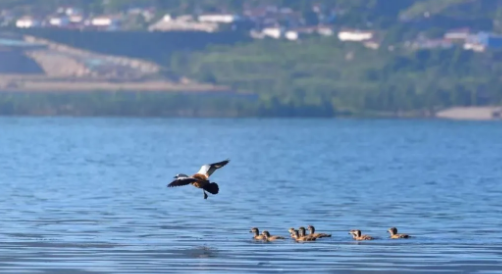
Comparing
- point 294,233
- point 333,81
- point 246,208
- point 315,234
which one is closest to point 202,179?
point 315,234

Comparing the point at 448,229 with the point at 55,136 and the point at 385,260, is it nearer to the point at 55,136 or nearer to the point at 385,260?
the point at 385,260

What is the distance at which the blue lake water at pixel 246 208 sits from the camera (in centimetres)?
3138

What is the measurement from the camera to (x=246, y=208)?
45.4m

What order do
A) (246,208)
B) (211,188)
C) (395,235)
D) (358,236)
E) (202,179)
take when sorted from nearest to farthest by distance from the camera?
(202,179) → (211,188) → (358,236) → (395,235) → (246,208)

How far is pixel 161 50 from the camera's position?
19612 cm

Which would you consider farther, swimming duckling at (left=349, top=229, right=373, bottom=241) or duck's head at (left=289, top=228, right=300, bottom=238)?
duck's head at (left=289, top=228, right=300, bottom=238)

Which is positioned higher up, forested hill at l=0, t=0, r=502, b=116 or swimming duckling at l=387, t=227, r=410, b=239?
forested hill at l=0, t=0, r=502, b=116

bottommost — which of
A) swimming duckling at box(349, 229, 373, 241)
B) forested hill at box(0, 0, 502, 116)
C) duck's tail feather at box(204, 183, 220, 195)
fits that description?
duck's tail feather at box(204, 183, 220, 195)

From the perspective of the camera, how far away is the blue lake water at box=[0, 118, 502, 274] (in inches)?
1235

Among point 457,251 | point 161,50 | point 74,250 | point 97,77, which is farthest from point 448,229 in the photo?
point 161,50

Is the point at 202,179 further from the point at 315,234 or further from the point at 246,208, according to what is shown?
the point at 246,208

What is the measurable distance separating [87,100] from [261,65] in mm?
22941

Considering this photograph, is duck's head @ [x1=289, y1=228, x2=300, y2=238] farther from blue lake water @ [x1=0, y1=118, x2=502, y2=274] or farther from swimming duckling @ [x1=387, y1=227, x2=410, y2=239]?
swimming duckling @ [x1=387, y1=227, x2=410, y2=239]

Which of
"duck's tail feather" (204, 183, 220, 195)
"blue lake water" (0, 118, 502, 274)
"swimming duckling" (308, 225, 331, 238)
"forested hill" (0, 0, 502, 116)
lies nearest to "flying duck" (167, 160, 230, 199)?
"duck's tail feather" (204, 183, 220, 195)
